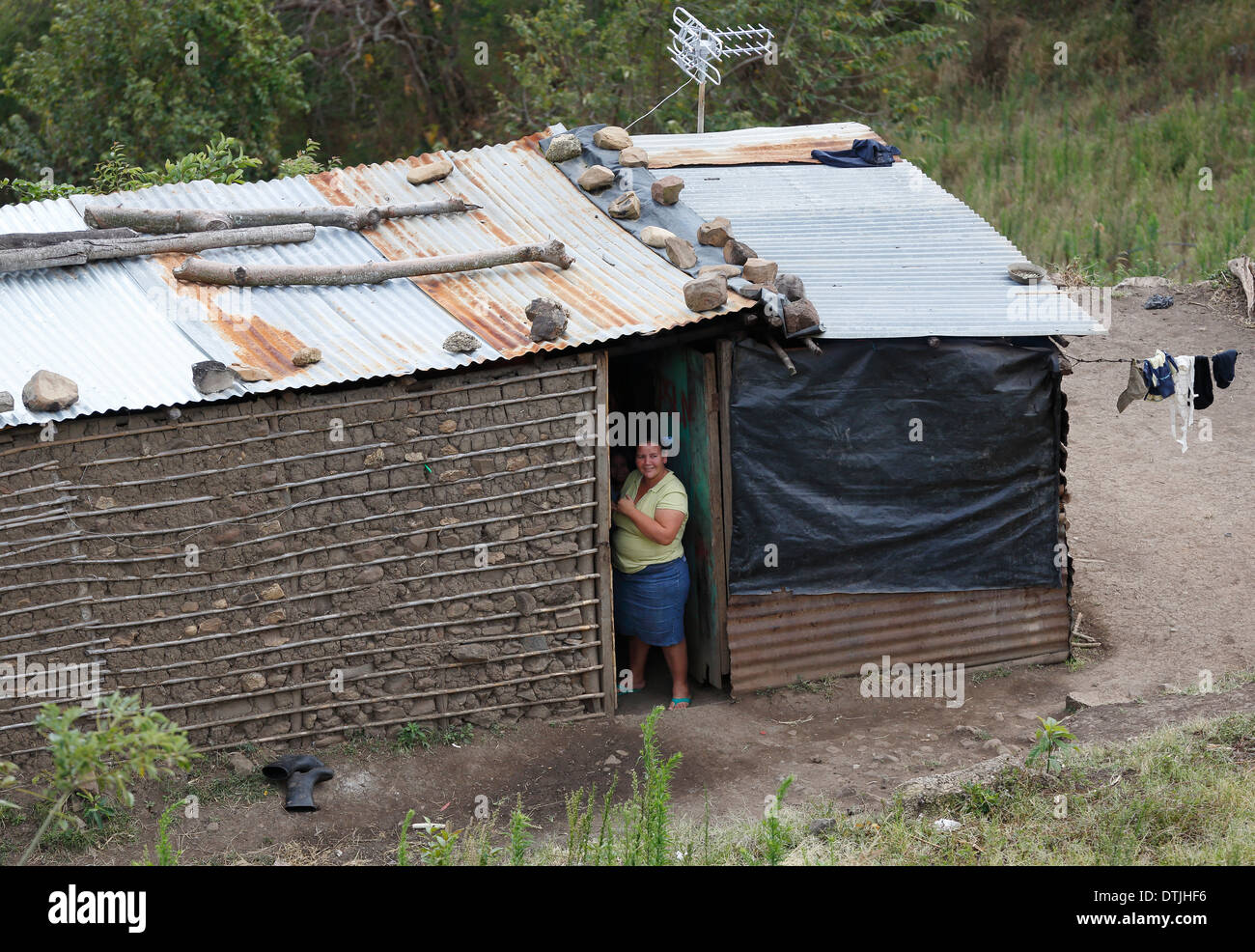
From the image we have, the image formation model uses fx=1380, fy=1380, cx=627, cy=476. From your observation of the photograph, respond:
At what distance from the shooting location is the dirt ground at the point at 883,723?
6.59m

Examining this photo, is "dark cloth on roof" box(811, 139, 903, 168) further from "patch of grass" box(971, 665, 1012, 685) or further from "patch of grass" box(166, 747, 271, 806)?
"patch of grass" box(166, 747, 271, 806)

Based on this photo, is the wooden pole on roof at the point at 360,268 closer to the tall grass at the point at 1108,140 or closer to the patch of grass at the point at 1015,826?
the patch of grass at the point at 1015,826

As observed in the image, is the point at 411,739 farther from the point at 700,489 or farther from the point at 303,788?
the point at 700,489

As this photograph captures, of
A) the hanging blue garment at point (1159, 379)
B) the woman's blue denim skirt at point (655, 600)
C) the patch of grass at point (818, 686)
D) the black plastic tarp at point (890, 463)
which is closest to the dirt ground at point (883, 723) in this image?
the patch of grass at point (818, 686)

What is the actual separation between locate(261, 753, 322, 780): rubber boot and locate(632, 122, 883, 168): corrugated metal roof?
461cm

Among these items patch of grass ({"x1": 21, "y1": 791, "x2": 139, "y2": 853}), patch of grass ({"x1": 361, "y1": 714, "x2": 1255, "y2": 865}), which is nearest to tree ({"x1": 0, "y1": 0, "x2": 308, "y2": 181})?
patch of grass ({"x1": 21, "y1": 791, "x2": 139, "y2": 853})

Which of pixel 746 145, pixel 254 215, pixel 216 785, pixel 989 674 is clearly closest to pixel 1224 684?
pixel 989 674

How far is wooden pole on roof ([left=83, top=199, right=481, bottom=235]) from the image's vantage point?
7.66 metres

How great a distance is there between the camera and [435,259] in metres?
7.57

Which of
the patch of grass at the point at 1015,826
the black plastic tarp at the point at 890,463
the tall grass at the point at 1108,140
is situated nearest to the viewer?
the patch of grass at the point at 1015,826

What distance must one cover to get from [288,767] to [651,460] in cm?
244

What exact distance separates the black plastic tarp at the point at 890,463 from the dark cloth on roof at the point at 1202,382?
100 cm

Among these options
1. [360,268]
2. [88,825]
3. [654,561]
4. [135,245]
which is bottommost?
[88,825]

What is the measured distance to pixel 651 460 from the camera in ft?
24.5
